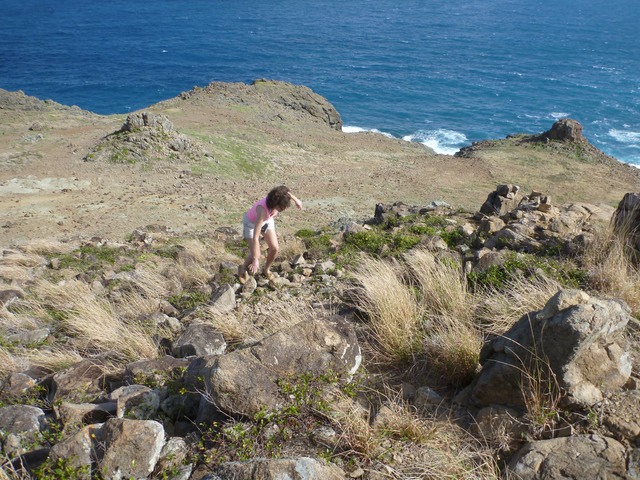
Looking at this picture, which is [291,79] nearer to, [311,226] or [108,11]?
[311,226]

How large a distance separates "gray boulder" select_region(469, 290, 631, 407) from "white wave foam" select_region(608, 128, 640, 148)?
5398 centimetres

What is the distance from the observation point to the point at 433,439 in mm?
3756

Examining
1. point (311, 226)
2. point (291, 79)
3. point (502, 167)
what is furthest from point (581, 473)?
point (291, 79)

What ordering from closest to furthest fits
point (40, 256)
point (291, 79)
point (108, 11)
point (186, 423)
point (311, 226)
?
point (186, 423)
point (40, 256)
point (311, 226)
point (291, 79)
point (108, 11)

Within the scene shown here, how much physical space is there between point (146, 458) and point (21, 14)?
387 feet

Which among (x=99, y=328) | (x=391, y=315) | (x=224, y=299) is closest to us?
(x=391, y=315)

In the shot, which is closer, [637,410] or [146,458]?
[146,458]

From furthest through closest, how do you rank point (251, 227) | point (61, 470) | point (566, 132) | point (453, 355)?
1. point (566, 132)
2. point (251, 227)
3. point (453, 355)
4. point (61, 470)

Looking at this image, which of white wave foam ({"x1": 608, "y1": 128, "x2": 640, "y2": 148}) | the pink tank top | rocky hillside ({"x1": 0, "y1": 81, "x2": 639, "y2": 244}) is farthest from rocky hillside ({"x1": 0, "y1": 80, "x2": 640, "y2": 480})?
white wave foam ({"x1": 608, "y1": 128, "x2": 640, "y2": 148})

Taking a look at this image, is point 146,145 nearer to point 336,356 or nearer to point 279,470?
point 336,356

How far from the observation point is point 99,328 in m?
6.25

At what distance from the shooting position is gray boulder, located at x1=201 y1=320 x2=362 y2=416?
386 cm

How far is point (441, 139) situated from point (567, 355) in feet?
162

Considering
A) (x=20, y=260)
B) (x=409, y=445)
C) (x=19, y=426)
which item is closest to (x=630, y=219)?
(x=409, y=445)
